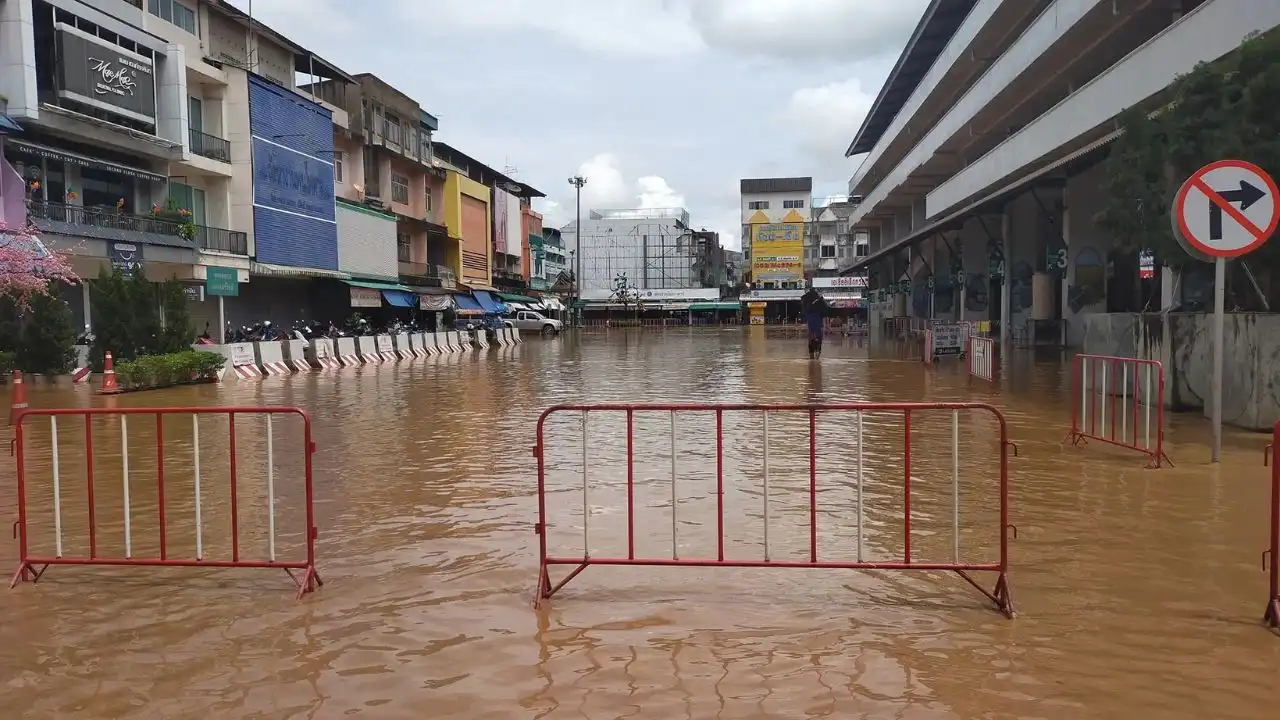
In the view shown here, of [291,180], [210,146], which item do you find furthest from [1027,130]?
[210,146]

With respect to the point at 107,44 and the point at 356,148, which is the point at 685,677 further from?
the point at 356,148

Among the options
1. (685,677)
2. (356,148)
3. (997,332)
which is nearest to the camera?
(685,677)

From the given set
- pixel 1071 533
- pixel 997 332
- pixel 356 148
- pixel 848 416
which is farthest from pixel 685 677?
pixel 356 148

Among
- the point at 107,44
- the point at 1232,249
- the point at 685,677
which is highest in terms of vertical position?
the point at 107,44

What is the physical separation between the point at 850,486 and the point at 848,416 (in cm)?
475

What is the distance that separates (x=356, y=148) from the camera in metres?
42.8

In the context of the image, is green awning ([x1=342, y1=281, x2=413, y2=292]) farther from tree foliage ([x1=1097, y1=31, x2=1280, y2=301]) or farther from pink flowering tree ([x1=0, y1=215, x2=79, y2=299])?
tree foliage ([x1=1097, y1=31, x2=1280, y2=301])

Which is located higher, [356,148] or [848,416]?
[356,148]

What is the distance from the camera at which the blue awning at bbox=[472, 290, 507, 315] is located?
56250 mm

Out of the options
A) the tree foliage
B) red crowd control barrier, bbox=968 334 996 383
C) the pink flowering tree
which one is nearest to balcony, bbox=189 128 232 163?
the pink flowering tree

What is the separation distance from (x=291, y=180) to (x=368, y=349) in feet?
33.8

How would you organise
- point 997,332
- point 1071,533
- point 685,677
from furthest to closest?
point 997,332
point 1071,533
point 685,677

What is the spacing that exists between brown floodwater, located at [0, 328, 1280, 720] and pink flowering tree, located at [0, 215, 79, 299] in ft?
38.9

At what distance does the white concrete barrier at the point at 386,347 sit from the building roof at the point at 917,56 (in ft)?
75.5
